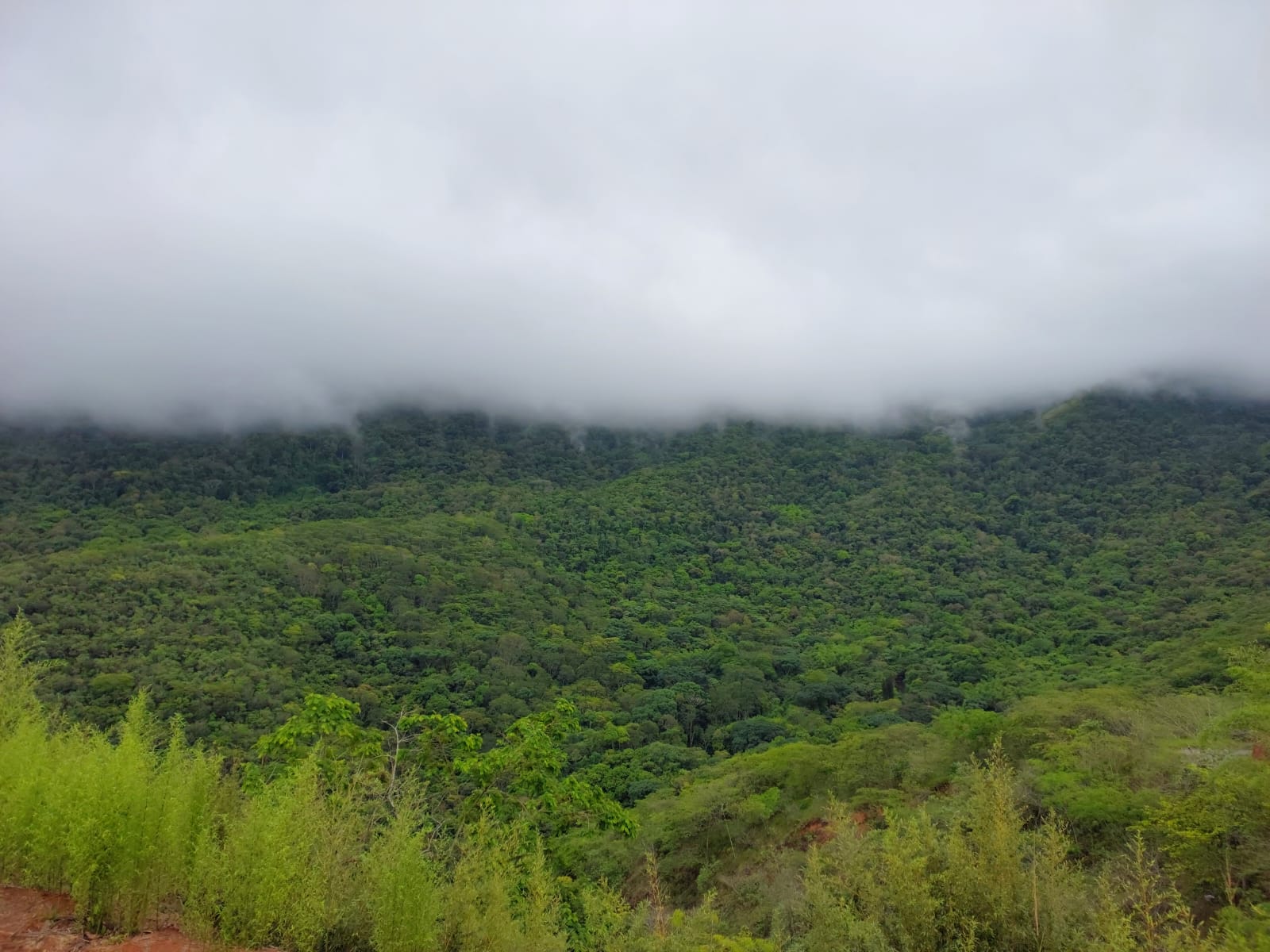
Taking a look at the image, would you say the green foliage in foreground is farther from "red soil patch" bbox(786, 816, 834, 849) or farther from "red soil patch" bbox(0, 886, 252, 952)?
"red soil patch" bbox(786, 816, 834, 849)

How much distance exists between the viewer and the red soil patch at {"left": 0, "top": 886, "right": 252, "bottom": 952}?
1008 centimetres

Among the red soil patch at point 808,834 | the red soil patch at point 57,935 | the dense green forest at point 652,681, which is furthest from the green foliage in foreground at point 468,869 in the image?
the red soil patch at point 808,834

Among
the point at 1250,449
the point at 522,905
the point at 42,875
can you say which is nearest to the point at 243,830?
the point at 42,875

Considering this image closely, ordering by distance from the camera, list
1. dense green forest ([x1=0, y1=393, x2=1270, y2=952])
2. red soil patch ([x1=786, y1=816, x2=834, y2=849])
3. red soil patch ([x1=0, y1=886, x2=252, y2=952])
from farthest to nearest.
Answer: red soil patch ([x1=786, y1=816, x2=834, y2=849])
dense green forest ([x1=0, y1=393, x2=1270, y2=952])
red soil patch ([x1=0, y1=886, x2=252, y2=952])

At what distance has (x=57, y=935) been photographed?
10.4m

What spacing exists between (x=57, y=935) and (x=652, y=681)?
56.1 m

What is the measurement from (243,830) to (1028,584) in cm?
8897

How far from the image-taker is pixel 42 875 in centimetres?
1166

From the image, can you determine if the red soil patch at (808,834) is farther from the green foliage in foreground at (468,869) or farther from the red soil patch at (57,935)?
the red soil patch at (57,935)

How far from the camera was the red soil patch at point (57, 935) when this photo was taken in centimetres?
1008

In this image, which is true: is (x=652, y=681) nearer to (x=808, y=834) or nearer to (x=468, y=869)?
(x=808, y=834)

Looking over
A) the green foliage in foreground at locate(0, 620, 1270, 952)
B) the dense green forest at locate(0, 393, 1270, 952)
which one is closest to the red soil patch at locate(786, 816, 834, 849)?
the dense green forest at locate(0, 393, 1270, 952)

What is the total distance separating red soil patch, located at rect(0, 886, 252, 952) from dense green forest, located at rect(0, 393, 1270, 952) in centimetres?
38

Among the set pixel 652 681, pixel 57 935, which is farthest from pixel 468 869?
pixel 652 681
